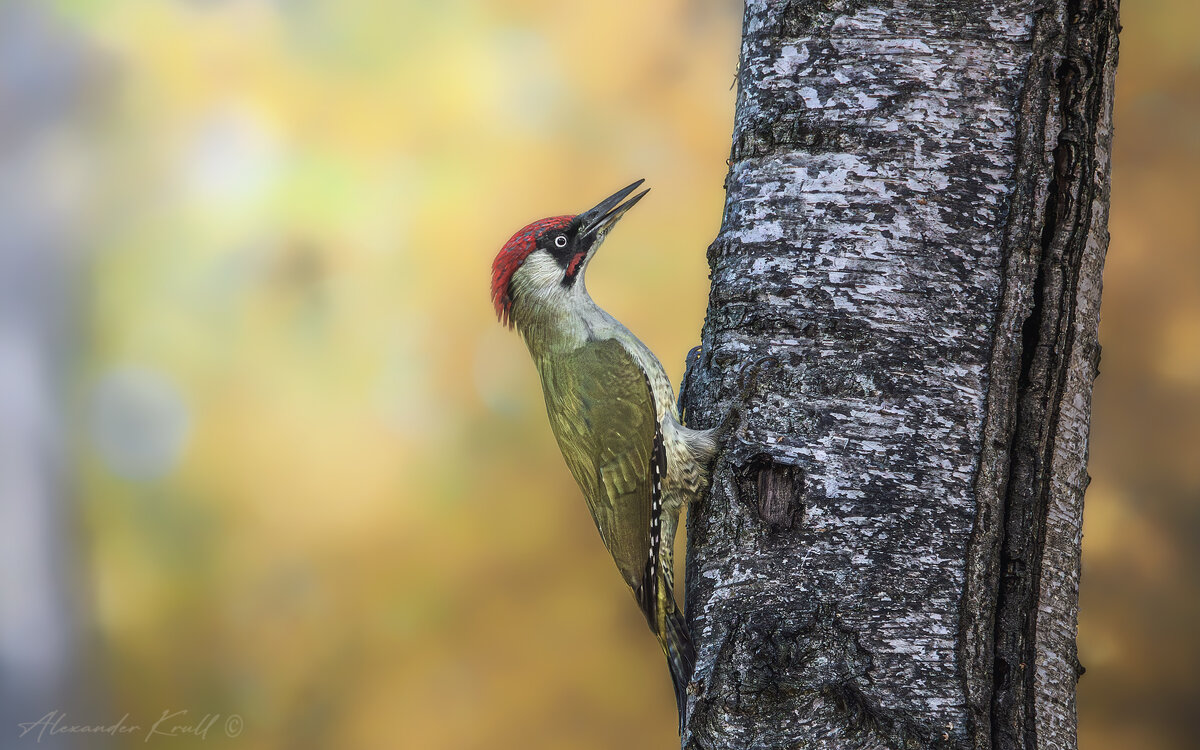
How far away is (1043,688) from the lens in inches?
54.3

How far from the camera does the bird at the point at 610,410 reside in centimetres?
203

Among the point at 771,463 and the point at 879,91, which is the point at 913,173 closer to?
the point at 879,91

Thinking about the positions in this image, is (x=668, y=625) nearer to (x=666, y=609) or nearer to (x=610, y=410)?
(x=666, y=609)

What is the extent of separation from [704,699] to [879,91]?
1.03 m

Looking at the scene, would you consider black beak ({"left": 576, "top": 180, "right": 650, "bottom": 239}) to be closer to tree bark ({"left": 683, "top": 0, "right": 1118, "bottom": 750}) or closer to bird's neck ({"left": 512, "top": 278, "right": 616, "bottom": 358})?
bird's neck ({"left": 512, "top": 278, "right": 616, "bottom": 358})

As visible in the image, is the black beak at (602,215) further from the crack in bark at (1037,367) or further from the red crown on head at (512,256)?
the crack in bark at (1037,367)

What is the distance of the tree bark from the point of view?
1374 millimetres

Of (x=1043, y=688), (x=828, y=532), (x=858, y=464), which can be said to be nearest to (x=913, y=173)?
(x=858, y=464)

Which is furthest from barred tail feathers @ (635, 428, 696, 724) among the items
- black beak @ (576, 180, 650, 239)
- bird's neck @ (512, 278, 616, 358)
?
black beak @ (576, 180, 650, 239)

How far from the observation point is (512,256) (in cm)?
255

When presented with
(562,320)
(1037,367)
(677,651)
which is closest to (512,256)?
(562,320)

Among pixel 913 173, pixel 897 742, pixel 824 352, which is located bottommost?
pixel 897 742

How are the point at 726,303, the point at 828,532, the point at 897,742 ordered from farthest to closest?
the point at 726,303
the point at 828,532
the point at 897,742

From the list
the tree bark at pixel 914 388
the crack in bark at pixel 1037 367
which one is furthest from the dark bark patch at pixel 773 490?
the crack in bark at pixel 1037 367
